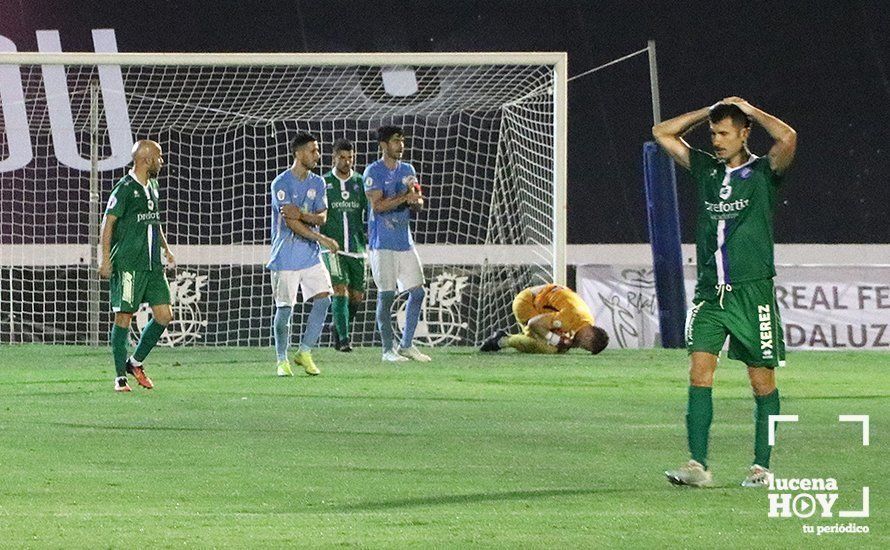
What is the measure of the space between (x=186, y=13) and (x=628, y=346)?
5.77 metres

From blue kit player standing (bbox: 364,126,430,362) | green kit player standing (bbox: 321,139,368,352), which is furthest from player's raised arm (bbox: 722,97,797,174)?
green kit player standing (bbox: 321,139,368,352)

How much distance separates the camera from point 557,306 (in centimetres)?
1570

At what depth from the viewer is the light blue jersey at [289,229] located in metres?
13.1

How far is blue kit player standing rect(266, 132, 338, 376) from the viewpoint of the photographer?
13070mm

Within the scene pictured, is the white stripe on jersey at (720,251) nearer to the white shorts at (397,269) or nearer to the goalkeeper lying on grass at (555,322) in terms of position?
the white shorts at (397,269)

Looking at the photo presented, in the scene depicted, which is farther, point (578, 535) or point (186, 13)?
point (186, 13)

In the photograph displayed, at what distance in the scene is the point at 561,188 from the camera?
15.5 m

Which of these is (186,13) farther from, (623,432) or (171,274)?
(623,432)

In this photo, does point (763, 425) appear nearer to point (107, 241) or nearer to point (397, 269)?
point (107, 241)

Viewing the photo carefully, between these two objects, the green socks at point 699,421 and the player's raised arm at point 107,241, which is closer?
the green socks at point 699,421

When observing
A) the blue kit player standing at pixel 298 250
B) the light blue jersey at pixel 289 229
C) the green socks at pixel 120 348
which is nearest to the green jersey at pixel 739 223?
the green socks at pixel 120 348

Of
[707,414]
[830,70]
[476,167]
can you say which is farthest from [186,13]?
[707,414]

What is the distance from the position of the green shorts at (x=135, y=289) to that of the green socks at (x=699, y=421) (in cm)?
567

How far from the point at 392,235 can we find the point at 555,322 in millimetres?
1970
